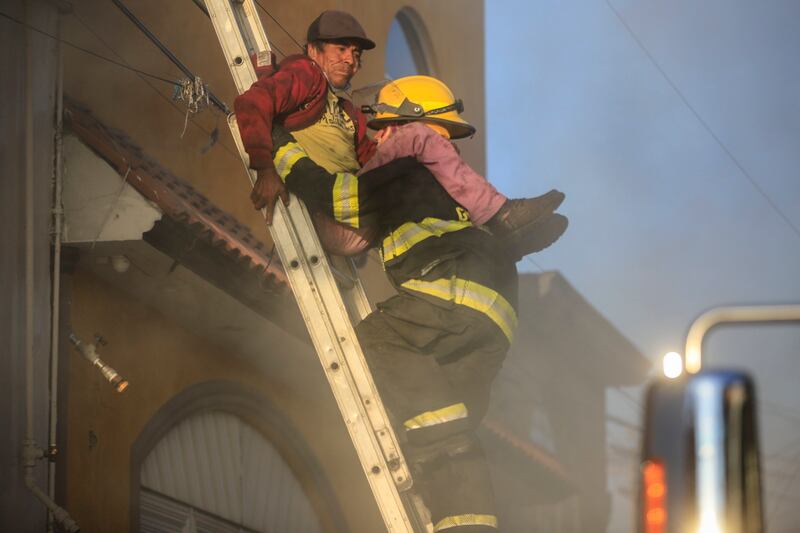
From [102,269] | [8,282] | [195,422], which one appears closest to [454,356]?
[8,282]

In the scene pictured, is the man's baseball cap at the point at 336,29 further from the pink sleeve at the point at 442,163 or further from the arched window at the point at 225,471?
the arched window at the point at 225,471

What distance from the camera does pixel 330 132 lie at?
16.4ft

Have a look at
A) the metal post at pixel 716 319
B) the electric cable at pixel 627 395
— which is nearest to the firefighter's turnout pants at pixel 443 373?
the metal post at pixel 716 319

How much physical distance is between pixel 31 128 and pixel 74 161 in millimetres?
303

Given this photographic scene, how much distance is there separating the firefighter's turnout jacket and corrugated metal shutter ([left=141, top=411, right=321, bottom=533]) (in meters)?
3.07

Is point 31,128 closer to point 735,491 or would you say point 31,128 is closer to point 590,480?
point 735,491

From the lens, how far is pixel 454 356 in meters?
4.66

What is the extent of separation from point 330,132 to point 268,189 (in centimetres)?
58

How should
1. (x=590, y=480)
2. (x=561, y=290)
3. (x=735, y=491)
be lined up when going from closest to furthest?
(x=735, y=491) → (x=561, y=290) → (x=590, y=480)

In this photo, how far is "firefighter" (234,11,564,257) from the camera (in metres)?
4.50

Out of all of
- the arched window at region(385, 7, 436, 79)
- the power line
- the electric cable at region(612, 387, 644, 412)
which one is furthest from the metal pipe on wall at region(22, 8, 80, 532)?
the electric cable at region(612, 387, 644, 412)

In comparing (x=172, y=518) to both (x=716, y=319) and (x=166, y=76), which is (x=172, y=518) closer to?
(x=166, y=76)

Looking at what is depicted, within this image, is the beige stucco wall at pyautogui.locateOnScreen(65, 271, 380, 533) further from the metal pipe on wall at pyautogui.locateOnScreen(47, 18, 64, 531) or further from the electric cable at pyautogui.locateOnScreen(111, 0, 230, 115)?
the electric cable at pyautogui.locateOnScreen(111, 0, 230, 115)

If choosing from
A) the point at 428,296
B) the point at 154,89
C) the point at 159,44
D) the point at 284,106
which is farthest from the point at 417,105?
the point at 154,89
